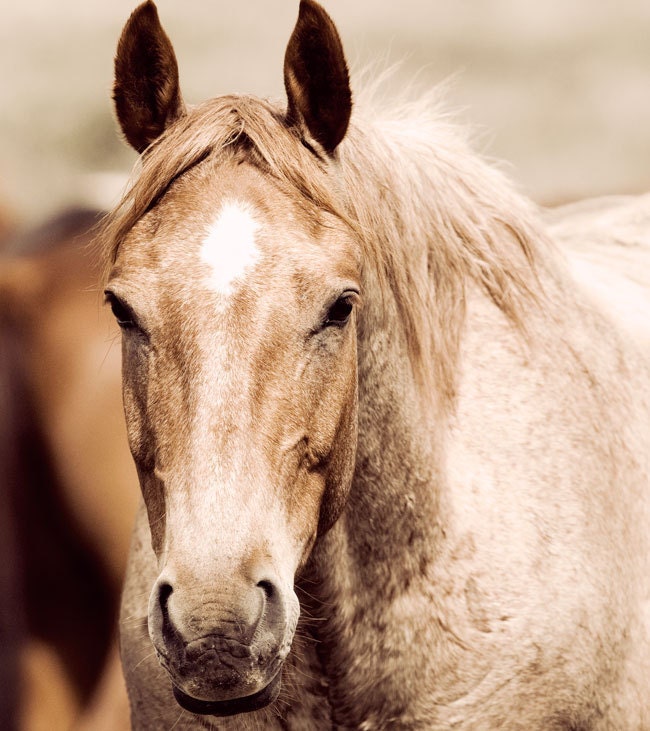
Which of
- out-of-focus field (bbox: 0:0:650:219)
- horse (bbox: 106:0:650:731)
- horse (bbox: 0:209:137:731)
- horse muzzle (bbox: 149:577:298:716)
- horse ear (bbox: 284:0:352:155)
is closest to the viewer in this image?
horse muzzle (bbox: 149:577:298:716)

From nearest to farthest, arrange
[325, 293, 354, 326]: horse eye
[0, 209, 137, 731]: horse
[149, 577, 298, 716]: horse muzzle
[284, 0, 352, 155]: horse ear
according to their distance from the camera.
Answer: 1. [149, 577, 298, 716]: horse muzzle
2. [325, 293, 354, 326]: horse eye
3. [284, 0, 352, 155]: horse ear
4. [0, 209, 137, 731]: horse

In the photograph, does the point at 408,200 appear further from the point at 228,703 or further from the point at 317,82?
the point at 228,703

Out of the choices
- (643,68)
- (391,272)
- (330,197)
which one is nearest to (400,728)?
(391,272)

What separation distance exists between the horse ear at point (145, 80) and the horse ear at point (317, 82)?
22cm

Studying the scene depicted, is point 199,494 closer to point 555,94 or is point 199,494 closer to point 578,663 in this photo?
point 578,663

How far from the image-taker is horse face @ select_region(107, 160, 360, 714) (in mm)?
1325

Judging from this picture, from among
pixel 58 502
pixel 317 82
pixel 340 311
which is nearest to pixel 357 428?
pixel 340 311

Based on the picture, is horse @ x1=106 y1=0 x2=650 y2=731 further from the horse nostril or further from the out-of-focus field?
the out-of-focus field

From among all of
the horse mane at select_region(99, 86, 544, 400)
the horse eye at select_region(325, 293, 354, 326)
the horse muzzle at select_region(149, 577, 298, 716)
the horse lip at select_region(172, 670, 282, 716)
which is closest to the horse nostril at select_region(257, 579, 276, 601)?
the horse muzzle at select_region(149, 577, 298, 716)

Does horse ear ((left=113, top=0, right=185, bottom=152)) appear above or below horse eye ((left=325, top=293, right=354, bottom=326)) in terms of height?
above

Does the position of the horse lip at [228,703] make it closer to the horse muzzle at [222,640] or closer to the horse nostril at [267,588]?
the horse muzzle at [222,640]

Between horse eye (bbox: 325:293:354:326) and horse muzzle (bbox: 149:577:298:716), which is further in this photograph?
horse eye (bbox: 325:293:354:326)

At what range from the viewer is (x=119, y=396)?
11.1 feet

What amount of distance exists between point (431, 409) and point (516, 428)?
9.0 inches
